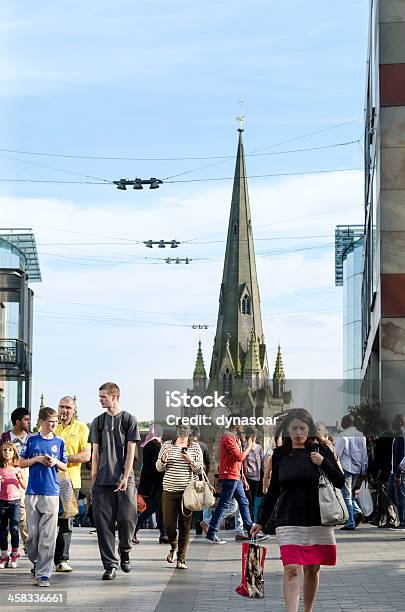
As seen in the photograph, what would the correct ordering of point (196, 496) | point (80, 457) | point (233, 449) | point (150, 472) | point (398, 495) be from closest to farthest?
Answer: point (80, 457) < point (196, 496) < point (233, 449) < point (150, 472) < point (398, 495)

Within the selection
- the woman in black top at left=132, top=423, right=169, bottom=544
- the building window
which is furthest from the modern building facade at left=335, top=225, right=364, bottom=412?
the woman in black top at left=132, top=423, right=169, bottom=544

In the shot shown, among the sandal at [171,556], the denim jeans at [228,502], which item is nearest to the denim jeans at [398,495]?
the denim jeans at [228,502]

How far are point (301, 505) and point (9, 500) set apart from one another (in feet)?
18.8

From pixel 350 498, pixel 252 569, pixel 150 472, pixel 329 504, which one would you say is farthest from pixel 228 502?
pixel 329 504

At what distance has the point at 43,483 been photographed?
12852mm

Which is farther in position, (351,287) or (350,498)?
(351,287)

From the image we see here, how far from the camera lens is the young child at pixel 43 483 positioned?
12.8 m

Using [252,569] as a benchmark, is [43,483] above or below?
above

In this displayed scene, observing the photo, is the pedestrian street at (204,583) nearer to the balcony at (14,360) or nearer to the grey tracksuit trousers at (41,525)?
the grey tracksuit trousers at (41,525)

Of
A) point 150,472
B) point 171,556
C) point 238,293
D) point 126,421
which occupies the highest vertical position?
point 238,293

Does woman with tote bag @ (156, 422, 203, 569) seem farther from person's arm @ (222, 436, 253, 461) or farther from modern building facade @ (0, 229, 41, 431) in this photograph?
modern building facade @ (0, 229, 41, 431)

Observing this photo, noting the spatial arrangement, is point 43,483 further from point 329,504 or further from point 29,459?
point 329,504

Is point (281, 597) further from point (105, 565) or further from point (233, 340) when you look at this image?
point (233, 340)

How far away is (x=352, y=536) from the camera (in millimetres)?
19922
